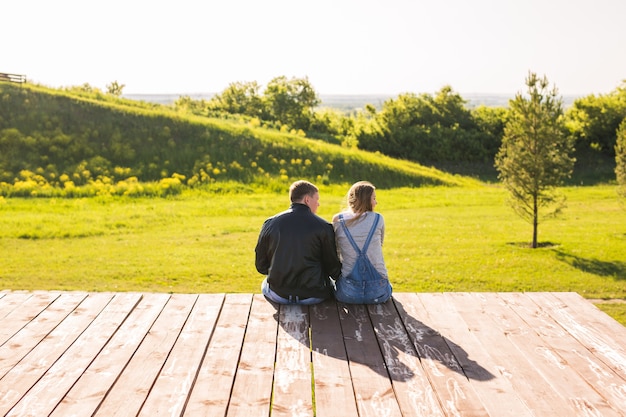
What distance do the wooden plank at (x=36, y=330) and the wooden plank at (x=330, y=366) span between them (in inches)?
100

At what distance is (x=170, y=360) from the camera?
5.37m

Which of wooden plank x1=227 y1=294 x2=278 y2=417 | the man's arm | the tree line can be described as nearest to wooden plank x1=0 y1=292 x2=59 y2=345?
wooden plank x1=227 y1=294 x2=278 y2=417

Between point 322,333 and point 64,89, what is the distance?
3859 cm

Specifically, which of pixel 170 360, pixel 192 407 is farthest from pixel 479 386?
pixel 170 360

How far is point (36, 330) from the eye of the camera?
6.14m

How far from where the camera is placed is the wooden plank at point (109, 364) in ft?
14.8

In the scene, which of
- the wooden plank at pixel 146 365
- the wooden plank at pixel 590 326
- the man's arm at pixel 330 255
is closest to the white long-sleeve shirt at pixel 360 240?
the man's arm at pixel 330 255

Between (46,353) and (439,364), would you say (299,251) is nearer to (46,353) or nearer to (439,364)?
(439,364)

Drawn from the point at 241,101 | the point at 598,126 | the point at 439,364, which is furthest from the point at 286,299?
the point at 241,101

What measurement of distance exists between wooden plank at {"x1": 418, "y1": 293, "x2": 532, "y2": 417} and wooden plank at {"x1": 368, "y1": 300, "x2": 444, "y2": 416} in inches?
14.3

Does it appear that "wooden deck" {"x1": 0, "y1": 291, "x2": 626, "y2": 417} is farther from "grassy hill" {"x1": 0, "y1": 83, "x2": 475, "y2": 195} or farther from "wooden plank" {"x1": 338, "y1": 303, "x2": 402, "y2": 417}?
"grassy hill" {"x1": 0, "y1": 83, "x2": 475, "y2": 195}

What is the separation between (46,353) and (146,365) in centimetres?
98

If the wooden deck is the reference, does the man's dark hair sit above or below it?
above

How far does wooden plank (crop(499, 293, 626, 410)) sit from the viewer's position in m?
4.85
